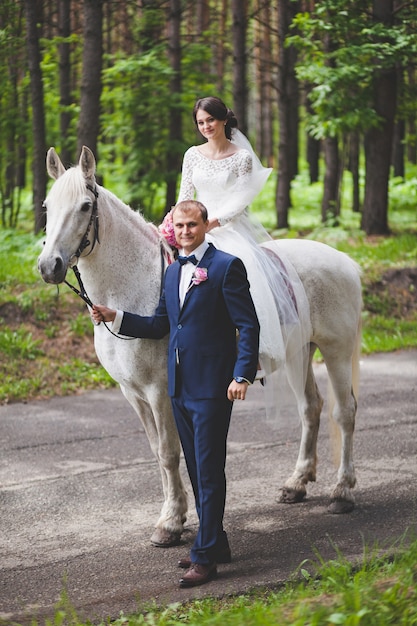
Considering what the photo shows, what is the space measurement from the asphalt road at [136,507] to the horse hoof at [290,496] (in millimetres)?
83

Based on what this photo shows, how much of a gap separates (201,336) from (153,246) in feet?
3.62

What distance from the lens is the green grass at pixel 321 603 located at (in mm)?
3811

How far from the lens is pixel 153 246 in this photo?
5.88 meters

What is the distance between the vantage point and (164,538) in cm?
568

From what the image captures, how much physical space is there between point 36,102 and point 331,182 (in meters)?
7.47

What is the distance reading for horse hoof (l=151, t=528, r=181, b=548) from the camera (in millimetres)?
5672

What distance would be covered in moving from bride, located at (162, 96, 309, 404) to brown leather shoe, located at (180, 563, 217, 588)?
134cm

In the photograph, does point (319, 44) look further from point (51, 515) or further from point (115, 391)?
point (51, 515)

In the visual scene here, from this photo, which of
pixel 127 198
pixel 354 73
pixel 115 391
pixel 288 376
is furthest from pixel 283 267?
pixel 127 198

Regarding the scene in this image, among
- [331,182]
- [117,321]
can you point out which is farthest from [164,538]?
[331,182]

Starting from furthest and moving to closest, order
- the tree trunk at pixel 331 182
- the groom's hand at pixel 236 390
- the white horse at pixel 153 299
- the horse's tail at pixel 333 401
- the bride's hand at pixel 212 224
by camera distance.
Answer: the tree trunk at pixel 331 182, the horse's tail at pixel 333 401, the bride's hand at pixel 212 224, the white horse at pixel 153 299, the groom's hand at pixel 236 390

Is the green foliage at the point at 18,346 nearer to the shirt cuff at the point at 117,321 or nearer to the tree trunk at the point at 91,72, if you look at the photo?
the tree trunk at the point at 91,72

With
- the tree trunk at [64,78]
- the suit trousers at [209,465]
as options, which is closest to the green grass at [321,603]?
the suit trousers at [209,465]

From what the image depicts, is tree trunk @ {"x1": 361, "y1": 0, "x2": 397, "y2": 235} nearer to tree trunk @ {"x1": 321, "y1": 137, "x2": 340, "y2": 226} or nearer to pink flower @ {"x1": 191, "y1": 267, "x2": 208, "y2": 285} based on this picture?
tree trunk @ {"x1": 321, "y1": 137, "x2": 340, "y2": 226}
